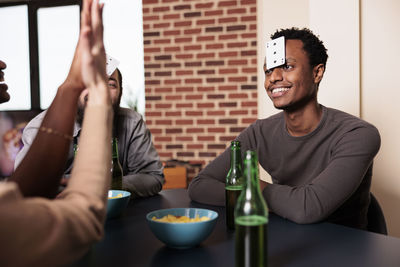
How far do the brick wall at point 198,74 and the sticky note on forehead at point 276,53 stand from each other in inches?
55.9

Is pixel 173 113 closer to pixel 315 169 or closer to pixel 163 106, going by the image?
pixel 163 106

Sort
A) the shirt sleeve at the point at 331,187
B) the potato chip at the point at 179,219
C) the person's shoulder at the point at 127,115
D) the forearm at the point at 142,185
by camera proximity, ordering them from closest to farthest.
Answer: the potato chip at the point at 179,219, the shirt sleeve at the point at 331,187, the forearm at the point at 142,185, the person's shoulder at the point at 127,115

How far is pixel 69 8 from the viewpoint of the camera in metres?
3.98

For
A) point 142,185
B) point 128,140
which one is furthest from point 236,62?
point 142,185

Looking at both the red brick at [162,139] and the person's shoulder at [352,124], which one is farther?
the red brick at [162,139]

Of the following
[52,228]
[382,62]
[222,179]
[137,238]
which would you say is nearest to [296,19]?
[382,62]

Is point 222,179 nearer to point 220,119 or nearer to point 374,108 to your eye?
point 374,108

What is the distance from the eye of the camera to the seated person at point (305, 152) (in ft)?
4.01

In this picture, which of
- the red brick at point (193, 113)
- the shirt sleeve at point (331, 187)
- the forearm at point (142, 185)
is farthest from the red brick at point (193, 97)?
the shirt sleeve at point (331, 187)

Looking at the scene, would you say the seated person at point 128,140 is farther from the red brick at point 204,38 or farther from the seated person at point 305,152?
the red brick at point 204,38

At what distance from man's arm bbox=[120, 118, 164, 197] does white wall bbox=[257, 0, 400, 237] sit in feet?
3.78

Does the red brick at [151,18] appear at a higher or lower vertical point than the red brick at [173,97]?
higher

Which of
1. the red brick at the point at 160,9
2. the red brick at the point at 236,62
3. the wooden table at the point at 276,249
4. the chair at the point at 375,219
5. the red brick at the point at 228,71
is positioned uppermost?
the red brick at the point at 160,9

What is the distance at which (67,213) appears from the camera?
1.60 feet
